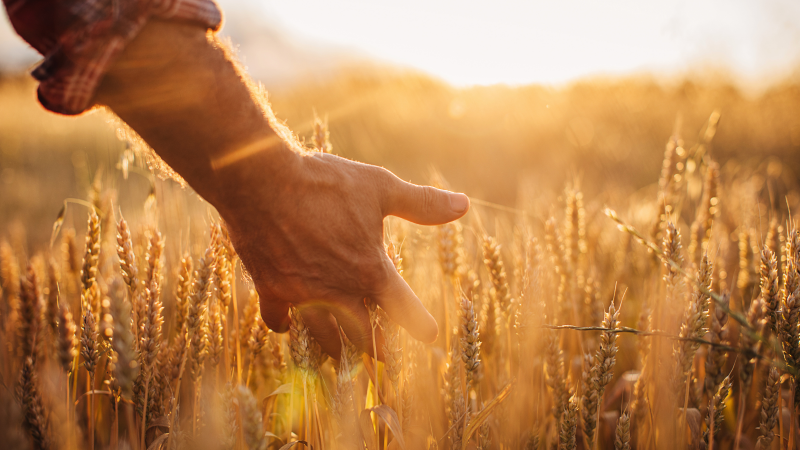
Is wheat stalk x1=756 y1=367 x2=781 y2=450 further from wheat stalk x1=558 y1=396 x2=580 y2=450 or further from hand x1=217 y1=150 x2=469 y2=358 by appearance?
hand x1=217 y1=150 x2=469 y2=358

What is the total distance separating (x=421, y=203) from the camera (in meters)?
1.37

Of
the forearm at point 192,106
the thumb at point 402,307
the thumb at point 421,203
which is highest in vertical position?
the forearm at point 192,106

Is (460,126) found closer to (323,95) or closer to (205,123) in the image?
(323,95)

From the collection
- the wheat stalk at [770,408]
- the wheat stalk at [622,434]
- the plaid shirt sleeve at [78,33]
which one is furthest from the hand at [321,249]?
the wheat stalk at [770,408]

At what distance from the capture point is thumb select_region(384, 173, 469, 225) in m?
1.36

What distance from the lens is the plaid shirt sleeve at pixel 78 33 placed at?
99cm

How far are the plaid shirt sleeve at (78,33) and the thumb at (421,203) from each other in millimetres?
812

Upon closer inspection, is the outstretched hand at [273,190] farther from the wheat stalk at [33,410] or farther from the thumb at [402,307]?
the wheat stalk at [33,410]

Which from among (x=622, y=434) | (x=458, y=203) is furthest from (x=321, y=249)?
(x=622, y=434)

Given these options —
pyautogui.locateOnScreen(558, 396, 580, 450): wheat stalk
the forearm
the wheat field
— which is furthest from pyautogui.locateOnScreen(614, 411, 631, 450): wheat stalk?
the forearm

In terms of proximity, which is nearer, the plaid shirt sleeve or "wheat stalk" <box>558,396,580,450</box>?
the plaid shirt sleeve

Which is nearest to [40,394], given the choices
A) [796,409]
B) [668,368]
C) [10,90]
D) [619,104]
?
[668,368]

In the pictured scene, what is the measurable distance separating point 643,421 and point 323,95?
1334 centimetres

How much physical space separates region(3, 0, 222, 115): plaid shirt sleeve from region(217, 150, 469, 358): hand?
0.46 meters
